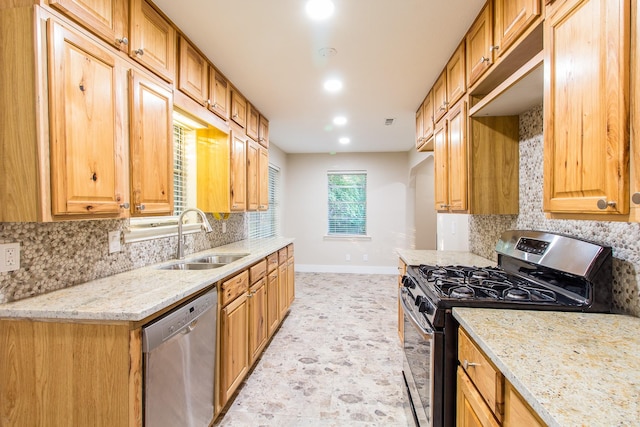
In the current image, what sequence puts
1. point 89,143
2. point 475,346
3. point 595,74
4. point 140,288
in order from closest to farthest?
1. point 595,74
2. point 475,346
3. point 89,143
4. point 140,288

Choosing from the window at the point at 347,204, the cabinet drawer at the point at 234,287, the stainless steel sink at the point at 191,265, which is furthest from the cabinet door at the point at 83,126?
the window at the point at 347,204

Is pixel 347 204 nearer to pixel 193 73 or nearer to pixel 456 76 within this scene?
pixel 456 76

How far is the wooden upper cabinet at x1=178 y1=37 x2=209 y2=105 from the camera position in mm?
2025

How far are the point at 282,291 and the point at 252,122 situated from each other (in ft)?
6.35

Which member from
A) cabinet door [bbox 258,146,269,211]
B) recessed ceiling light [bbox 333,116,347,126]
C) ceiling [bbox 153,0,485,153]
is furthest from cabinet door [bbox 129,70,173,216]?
recessed ceiling light [bbox 333,116,347,126]

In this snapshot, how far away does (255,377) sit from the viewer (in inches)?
95.9

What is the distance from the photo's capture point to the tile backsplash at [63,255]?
4.25 feet

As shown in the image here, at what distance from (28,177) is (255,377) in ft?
6.66

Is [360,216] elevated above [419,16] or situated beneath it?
situated beneath

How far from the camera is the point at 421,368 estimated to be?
5.07ft

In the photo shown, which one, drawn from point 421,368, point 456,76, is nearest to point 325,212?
point 456,76

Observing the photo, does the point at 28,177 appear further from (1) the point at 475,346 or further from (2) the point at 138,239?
(1) the point at 475,346

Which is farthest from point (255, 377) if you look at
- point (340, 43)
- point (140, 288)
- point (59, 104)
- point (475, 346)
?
point (340, 43)

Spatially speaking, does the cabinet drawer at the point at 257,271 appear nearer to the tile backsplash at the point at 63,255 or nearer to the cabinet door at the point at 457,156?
the tile backsplash at the point at 63,255
